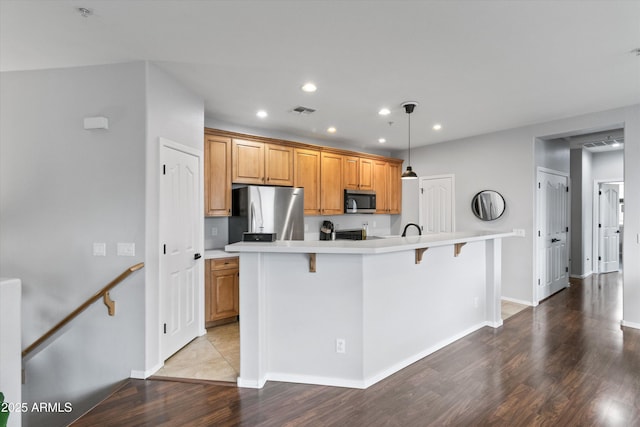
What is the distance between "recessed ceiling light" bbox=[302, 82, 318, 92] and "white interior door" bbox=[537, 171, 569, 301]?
12.4ft

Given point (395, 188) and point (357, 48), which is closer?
point (357, 48)

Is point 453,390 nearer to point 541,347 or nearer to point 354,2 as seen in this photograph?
point 541,347

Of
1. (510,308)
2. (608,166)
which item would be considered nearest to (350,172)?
(510,308)

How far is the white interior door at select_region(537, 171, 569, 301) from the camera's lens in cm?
507

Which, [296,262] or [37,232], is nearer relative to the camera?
[296,262]

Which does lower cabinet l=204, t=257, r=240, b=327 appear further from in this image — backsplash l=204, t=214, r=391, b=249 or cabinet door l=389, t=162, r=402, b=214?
cabinet door l=389, t=162, r=402, b=214

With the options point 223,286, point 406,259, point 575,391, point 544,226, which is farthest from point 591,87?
point 223,286

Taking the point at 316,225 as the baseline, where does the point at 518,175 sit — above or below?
above

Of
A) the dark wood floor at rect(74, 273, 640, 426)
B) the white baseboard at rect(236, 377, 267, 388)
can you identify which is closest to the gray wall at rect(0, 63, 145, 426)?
the dark wood floor at rect(74, 273, 640, 426)

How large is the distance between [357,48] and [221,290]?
3017mm

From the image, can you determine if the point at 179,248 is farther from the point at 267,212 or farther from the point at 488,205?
the point at 488,205

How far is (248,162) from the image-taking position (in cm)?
457

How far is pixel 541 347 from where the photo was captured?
11.1ft

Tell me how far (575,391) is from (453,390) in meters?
0.93
